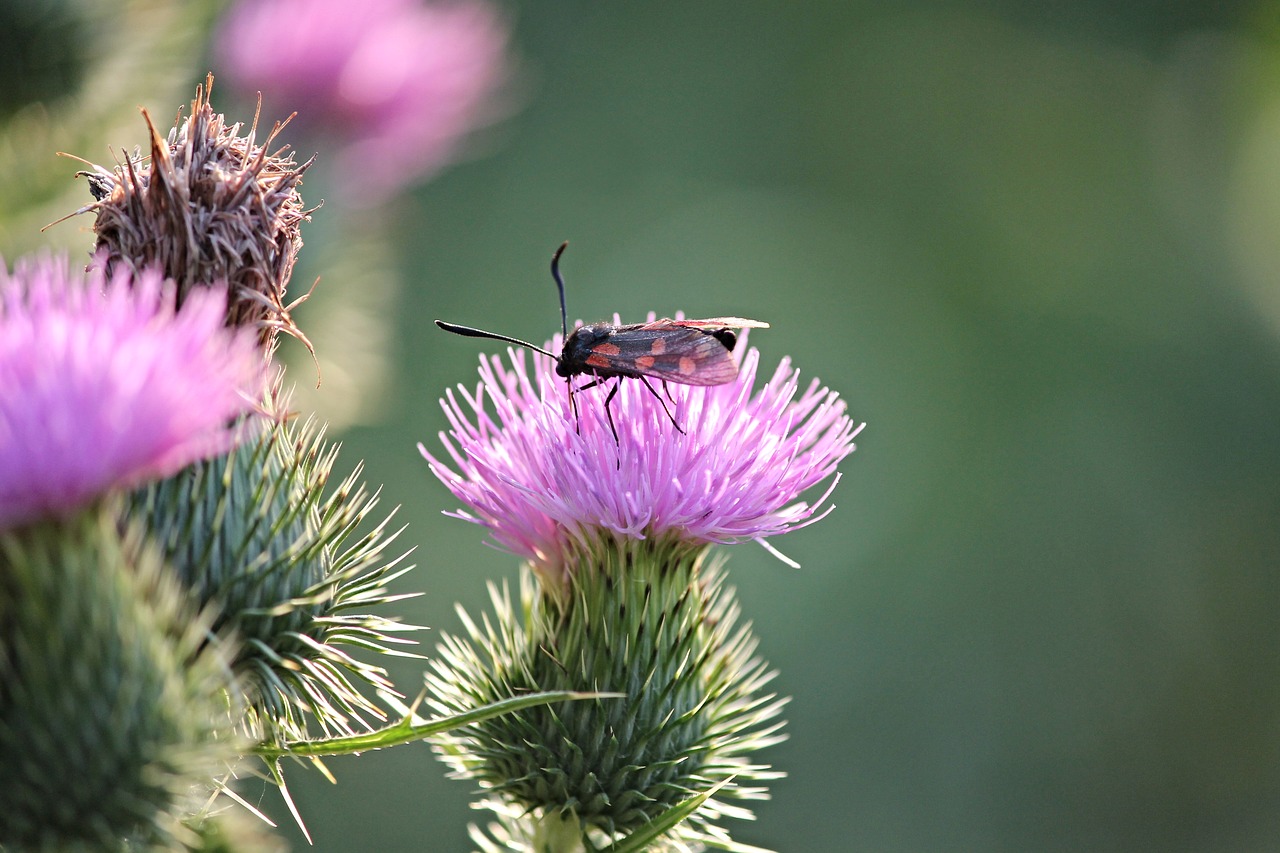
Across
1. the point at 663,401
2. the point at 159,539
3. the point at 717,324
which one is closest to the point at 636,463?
the point at 663,401

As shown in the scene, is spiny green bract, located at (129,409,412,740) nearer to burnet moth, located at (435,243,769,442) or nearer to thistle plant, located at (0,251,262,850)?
thistle plant, located at (0,251,262,850)

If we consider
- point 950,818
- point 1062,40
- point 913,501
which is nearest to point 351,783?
point 950,818

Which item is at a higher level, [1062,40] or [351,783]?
[1062,40]

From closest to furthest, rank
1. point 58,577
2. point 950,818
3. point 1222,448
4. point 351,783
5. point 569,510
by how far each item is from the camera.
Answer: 1. point 58,577
2. point 569,510
3. point 351,783
4. point 950,818
5. point 1222,448

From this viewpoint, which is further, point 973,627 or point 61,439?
point 973,627

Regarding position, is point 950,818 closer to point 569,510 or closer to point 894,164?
point 894,164

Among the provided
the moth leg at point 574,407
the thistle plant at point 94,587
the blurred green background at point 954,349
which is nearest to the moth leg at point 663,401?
the moth leg at point 574,407

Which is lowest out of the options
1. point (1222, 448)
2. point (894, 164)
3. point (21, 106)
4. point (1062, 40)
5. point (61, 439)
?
point (61, 439)

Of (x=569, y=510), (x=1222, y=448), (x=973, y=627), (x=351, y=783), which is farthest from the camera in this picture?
(x=1222, y=448)
